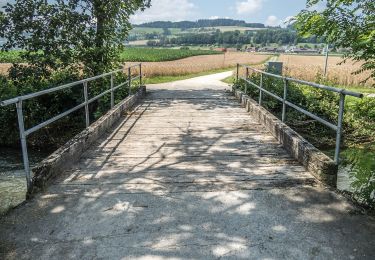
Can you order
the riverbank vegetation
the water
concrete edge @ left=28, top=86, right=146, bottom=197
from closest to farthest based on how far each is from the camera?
concrete edge @ left=28, top=86, right=146, bottom=197
the water
the riverbank vegetation

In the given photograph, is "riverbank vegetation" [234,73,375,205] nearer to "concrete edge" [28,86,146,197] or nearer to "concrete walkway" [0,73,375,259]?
"concrete walkway" [0,73,375,259]

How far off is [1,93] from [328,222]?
11277 mm

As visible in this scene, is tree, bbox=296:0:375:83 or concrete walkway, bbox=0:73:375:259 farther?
tree, bbox=296:0:375:83

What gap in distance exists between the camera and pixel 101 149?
6.18m

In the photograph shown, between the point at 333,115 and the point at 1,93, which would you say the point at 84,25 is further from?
the point at 333,115

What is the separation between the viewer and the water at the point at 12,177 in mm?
7070

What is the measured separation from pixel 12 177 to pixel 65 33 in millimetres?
5368

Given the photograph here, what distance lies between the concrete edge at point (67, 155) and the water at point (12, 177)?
118 centimetres

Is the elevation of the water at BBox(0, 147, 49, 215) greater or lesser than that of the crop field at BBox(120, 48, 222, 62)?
lesser

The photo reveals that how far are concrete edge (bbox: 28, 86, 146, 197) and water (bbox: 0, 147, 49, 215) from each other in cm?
118

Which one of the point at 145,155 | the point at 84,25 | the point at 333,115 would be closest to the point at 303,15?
the point at 145,155

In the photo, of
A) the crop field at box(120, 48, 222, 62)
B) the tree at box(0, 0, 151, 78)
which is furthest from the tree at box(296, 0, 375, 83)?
the crop field at box(120, 48, 222, 62)

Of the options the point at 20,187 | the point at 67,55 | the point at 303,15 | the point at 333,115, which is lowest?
the point at 20,187

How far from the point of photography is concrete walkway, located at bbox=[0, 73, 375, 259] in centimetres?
306
